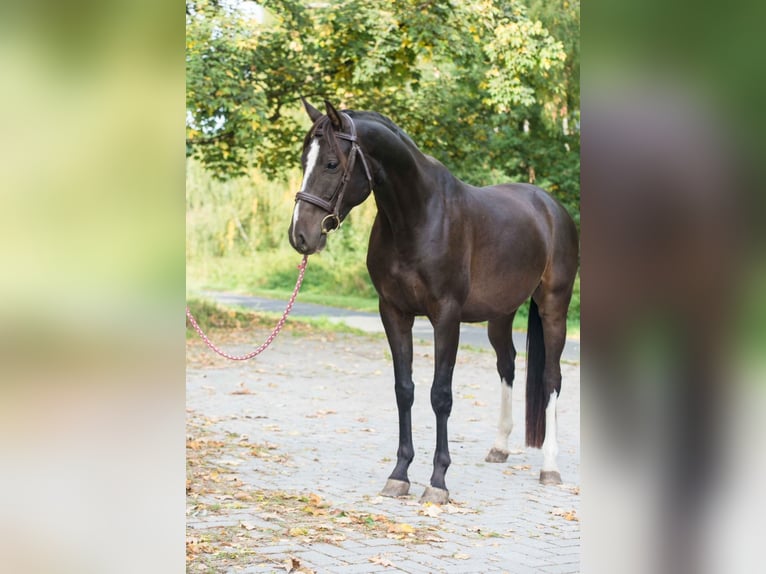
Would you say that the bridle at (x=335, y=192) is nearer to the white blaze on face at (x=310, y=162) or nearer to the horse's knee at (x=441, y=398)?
the white blaze on face at (x=310, y=162)

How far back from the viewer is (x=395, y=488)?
5453 mm

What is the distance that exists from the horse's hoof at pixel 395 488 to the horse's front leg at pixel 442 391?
159 millimetres

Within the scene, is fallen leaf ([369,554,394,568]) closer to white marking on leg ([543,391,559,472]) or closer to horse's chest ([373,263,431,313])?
horse's chest ([373,263,431,313])

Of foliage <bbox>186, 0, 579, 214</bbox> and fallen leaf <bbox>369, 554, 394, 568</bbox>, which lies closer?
fallen leaf <bbox>369, 554, 394, 568</bbox>

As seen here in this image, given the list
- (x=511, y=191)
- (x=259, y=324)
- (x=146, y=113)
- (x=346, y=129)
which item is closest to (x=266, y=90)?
(x=259, y=324)

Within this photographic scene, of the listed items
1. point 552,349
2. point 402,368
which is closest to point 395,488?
point 402,368

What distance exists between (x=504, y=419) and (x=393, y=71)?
6.39 meters

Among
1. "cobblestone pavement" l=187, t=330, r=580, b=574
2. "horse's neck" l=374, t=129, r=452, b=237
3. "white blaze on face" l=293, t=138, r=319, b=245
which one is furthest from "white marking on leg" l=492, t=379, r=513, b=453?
"white blaze on face" l=293, t=138, r=319, b=245

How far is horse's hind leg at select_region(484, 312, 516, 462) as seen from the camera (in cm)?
639

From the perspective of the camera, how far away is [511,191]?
20.7 feet

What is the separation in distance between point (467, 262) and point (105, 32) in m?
4.24

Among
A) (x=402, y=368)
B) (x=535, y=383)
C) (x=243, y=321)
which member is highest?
(x=402, y=368)

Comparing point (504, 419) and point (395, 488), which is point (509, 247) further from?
point (395, 488)

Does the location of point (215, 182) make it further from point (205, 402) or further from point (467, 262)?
point (467, 262)
